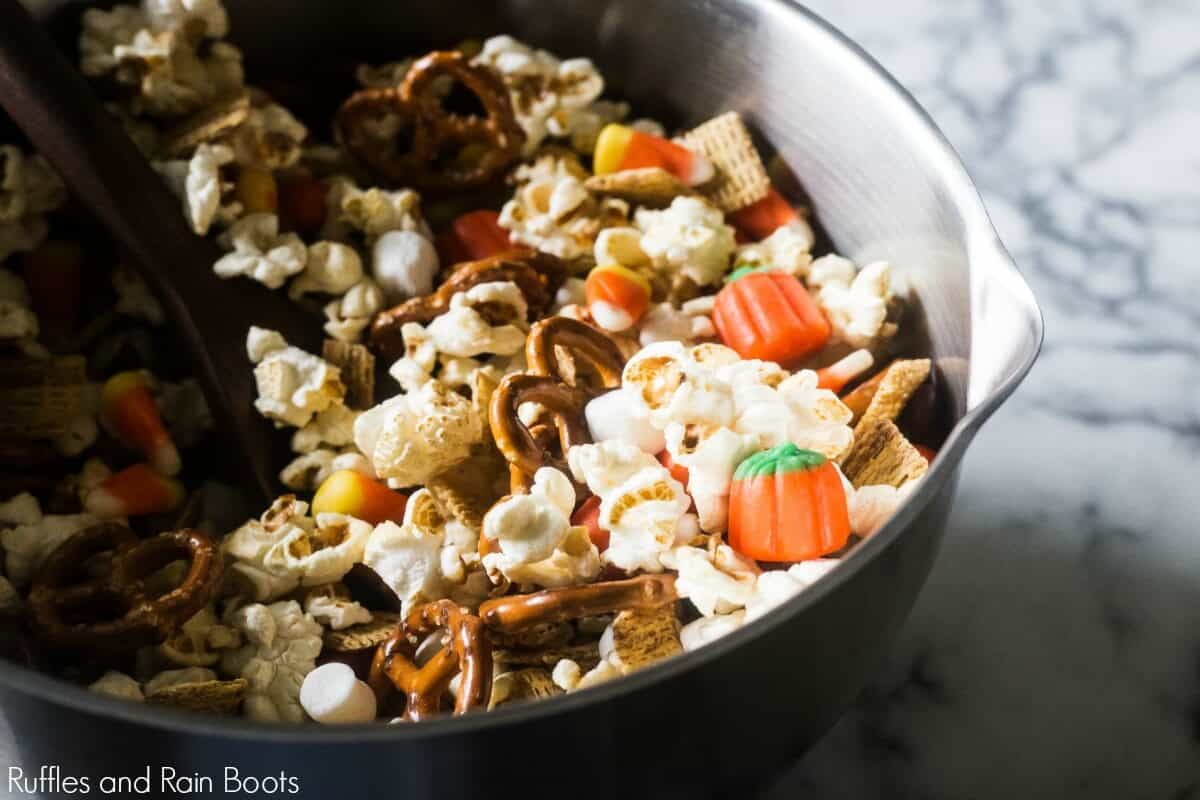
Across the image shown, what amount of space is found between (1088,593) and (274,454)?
767mm

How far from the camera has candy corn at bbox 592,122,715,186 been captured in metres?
1.31

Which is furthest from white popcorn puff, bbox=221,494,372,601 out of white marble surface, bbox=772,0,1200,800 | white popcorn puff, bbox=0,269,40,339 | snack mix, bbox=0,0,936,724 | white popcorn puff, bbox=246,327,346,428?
white marble surface, bbox=772,0,1200,800

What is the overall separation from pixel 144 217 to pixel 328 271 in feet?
0.57

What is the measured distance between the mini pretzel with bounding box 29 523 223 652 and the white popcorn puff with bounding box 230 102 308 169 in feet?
1.38

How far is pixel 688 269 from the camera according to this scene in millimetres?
1242

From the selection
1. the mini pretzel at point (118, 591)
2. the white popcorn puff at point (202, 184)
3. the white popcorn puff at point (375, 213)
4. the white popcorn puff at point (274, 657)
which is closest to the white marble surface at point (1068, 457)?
the white popcorn puff at point (274, 657)

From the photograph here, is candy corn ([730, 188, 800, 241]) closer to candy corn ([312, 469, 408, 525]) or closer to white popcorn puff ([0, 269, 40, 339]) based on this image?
candy corn ([312, 469, 408, 525])

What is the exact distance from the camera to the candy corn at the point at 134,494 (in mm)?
1143

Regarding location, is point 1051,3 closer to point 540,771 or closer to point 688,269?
point 688,269

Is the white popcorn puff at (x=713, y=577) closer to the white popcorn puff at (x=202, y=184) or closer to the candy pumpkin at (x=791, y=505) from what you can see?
the candy pumpkin at (x=791, y=505)

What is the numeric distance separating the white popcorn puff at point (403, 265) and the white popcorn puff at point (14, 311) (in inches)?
12.8

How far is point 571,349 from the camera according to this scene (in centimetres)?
114

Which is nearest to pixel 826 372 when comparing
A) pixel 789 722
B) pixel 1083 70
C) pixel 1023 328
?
pixel 1023 328

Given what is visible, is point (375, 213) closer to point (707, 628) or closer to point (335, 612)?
point (335, 612)
